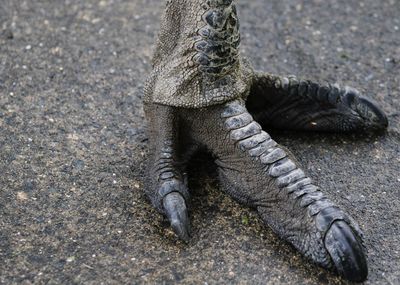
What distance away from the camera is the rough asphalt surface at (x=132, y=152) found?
8.35 ft

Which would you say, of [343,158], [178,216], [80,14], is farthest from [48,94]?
[343,158]

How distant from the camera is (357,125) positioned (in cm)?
315

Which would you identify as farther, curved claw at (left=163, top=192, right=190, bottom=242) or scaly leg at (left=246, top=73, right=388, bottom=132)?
scaly leg at (left=246, top=73, right=388, bottom=132)

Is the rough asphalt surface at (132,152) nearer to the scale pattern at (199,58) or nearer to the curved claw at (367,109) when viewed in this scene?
the curved claw at (367,109)

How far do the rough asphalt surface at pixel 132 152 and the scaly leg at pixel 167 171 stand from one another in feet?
0.26

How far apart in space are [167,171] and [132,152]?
389mm

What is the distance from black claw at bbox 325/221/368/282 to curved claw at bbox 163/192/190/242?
52cm

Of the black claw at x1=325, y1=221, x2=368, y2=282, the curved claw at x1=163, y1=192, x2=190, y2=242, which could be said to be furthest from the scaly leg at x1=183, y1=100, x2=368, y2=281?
the curved claw at x1=163, y1=192, x2=190, y2=242

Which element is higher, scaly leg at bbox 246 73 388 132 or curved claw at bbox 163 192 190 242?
scaly leg at bbox 246 73 388 132

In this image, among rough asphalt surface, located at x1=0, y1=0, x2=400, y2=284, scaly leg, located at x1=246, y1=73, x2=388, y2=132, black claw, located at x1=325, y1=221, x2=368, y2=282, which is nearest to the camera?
black claw, located at x1=325, y1=221, x2=368, y2=282

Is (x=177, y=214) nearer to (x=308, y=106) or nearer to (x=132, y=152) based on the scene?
(x=132, y=152)

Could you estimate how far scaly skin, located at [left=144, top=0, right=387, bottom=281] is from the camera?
2.46 m

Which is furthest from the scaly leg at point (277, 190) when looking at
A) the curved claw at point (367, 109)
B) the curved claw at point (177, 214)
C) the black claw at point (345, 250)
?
the curved claw at point (367, 109)

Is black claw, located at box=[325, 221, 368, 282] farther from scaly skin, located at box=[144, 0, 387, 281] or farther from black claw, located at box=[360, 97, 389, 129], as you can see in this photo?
black claw, located at box=[360, 97, 389, 129]
